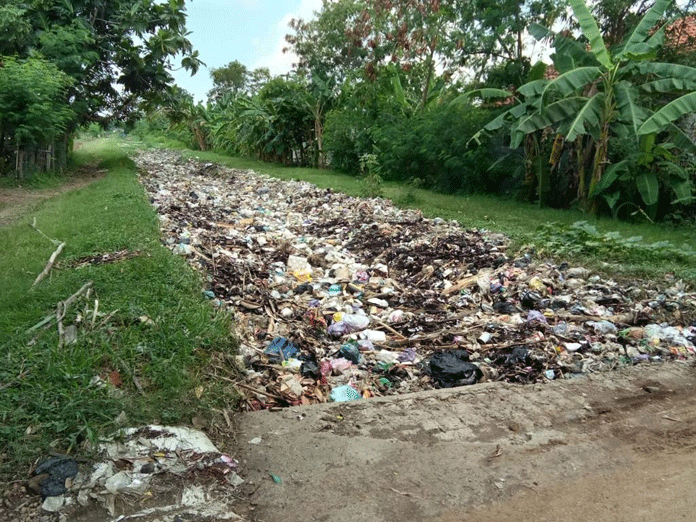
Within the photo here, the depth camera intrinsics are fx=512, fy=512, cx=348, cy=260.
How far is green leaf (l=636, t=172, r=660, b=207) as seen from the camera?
786cm

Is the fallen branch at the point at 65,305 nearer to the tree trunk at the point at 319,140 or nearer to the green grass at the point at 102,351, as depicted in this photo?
the green grass at the point at 102,351

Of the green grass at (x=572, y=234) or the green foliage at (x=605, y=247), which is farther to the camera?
the green foliage at (x=605, y=247)

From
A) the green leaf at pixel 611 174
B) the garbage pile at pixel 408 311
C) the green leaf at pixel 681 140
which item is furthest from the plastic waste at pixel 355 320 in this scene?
the green leaf at pixel 681 140

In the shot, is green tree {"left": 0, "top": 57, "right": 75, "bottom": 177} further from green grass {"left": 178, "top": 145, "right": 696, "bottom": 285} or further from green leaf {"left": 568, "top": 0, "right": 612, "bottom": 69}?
green leaf {"left": 568, "top": 0, "right": 612, "bottom": 69}

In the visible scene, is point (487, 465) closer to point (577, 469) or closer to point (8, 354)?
point (577, 469)

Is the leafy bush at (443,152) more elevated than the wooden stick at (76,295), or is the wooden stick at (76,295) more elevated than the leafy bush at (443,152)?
the leafy bush at (443,152)

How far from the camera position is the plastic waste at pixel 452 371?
3188 millimetres

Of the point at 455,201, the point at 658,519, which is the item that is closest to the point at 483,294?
the point at 658,519

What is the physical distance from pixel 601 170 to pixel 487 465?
7713 millimetres

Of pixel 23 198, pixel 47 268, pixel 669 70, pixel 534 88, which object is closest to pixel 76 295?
pixel 47 268

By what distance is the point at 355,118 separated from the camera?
15367mm

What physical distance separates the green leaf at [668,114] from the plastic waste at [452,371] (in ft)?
17.7

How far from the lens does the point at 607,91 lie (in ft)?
25.7

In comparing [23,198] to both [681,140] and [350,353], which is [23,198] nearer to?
[350,353]
